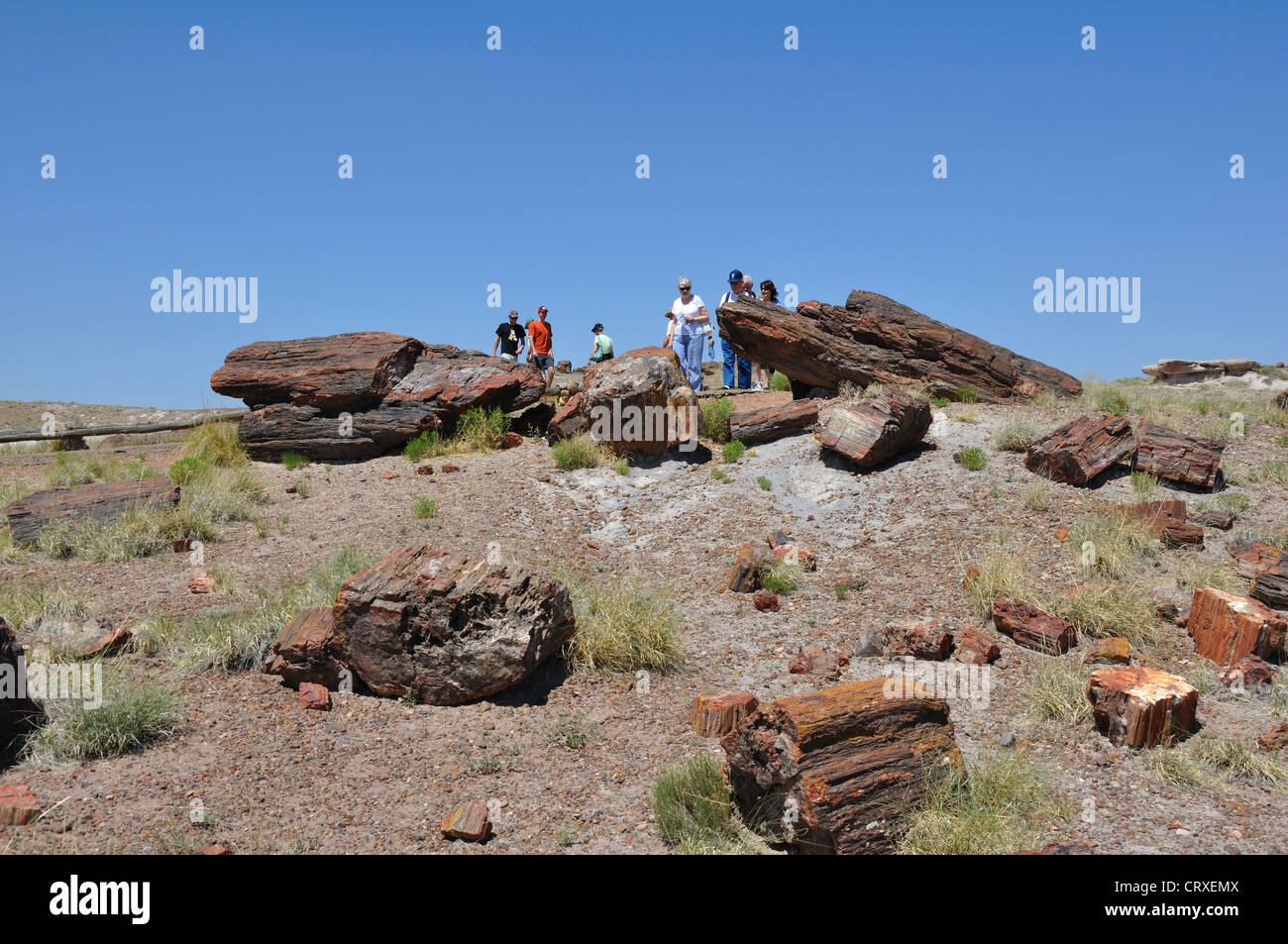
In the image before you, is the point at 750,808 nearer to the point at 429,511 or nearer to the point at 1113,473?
the point at 429,511

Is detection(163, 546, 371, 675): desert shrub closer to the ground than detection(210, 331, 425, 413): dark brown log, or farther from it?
closer to the ground

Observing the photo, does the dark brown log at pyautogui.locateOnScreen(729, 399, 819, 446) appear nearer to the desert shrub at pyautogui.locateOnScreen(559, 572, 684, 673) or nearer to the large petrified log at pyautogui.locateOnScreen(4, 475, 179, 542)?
the desert shrub at pyautogui.locateOnScreen(559, 572, 684, 673)

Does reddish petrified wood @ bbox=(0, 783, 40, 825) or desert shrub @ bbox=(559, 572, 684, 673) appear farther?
desert shrub @ bbox=(559, 572, 684, 673)

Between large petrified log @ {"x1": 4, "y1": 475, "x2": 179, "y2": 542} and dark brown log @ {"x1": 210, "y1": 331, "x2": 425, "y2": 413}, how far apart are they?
373 centimetres

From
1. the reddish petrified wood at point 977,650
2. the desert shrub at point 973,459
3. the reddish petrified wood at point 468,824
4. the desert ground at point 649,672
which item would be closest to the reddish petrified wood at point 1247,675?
the desert ground at point 649,672

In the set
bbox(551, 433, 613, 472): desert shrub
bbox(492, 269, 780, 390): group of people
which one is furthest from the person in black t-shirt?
bbox(551, 433, 613, 472): desert shrub

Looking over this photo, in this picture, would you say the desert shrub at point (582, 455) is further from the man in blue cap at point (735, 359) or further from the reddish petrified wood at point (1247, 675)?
the reddish petrified wood at point (1247, 675)

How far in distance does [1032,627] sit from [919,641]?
42.8 inches

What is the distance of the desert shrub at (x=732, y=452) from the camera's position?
13086 millimetres

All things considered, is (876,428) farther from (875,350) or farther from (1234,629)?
(1234,629)

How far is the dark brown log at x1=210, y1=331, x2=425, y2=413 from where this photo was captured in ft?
49.6

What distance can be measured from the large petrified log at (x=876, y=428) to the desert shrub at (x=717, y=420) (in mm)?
1766

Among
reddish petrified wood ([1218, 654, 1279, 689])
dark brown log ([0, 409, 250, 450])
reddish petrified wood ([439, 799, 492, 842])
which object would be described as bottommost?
reddish petrified wood ([439, 799, 492, 842])
